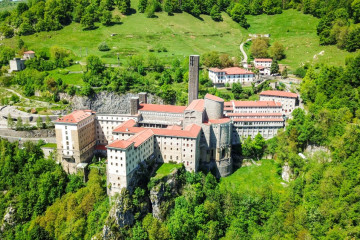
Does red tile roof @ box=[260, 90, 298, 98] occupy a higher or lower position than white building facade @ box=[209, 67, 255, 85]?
lower

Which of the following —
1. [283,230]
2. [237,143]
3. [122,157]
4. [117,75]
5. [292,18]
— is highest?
[292,18]

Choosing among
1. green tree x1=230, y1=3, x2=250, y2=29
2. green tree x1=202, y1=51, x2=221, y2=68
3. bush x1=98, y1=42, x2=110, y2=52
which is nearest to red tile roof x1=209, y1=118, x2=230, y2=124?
green tree x1=202, y1=51, x2=221, y2=68

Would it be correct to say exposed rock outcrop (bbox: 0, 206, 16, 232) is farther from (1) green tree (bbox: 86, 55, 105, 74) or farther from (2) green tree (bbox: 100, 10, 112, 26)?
(2) green tree (bbox: 100, 10, 112, 26)

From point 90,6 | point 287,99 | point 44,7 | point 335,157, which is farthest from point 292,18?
point 44,7

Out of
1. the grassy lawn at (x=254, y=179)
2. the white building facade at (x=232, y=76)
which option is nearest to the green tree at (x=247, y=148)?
the grassy lawn at (x=254, y=179)

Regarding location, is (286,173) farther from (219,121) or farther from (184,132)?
(184,132)

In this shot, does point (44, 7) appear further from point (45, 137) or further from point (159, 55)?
point (45, 137)

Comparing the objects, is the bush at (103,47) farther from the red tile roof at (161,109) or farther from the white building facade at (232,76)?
the red tile roof at (161,109)

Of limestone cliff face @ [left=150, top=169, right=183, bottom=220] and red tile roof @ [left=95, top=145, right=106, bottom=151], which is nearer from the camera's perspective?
limestone cliff face @ [left=150, top=169, right=183, bottom=220]
